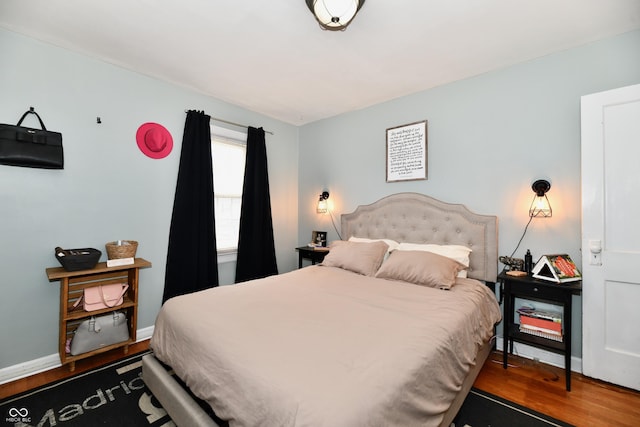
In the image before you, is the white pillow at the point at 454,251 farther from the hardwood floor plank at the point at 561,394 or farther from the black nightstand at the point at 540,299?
the hardwood floor plank at the point at 561,394

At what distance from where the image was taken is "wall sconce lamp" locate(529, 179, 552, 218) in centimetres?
233

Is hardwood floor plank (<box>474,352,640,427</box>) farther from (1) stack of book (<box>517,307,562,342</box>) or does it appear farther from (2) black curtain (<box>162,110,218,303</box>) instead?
(2) black curtain (<box>162,110,218,303</box>)

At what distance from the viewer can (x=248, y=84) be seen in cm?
297

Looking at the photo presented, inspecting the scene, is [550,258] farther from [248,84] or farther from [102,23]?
[102,23]

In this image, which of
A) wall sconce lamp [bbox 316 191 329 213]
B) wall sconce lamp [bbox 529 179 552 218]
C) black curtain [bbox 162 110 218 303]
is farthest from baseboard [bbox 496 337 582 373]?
black curtain [bbox 162 110 218 303]

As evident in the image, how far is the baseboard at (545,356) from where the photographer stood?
7.29 ft

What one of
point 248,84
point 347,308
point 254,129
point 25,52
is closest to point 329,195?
point 254,129

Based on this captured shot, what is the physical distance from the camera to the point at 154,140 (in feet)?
9.23


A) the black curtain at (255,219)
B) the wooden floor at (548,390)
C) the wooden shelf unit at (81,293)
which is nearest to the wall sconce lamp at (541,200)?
the wooden floor at (548,390)

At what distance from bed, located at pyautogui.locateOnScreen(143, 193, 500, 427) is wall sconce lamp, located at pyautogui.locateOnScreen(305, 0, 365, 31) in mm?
1776

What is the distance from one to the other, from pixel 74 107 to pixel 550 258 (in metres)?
4.10

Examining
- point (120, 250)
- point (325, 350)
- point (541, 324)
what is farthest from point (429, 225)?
point (120, 250)

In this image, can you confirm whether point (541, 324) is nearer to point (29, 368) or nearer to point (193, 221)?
point (193, 221)

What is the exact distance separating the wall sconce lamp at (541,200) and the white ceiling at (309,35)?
1105mm
